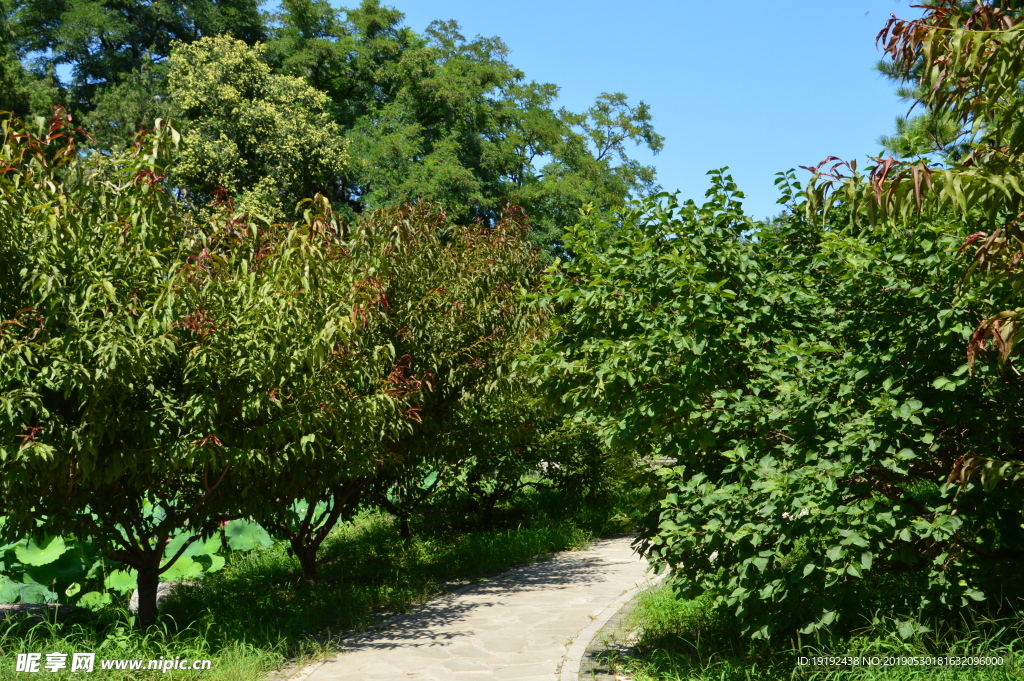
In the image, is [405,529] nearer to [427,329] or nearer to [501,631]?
[427,329]

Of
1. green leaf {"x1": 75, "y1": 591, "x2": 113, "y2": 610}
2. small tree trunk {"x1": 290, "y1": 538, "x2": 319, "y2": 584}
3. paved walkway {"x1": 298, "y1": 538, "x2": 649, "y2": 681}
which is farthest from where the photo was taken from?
small tree trunk {"x1": 290, "y1": 538, "x2": 319, "y2": 584}

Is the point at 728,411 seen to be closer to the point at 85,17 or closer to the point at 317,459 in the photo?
the point at 317,459

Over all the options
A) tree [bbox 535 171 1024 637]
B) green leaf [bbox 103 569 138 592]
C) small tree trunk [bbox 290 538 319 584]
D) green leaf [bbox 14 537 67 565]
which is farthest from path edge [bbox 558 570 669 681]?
green leaf [bbox 14 537 67 565]

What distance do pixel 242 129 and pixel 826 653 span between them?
81.3 feet

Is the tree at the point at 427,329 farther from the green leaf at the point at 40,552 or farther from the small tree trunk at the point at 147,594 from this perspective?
the green leaf at the point at 40,552

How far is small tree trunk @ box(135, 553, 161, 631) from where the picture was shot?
24.8 feet

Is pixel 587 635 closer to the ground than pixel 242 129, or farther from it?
closer to the ground

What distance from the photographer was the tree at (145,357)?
19.6ft

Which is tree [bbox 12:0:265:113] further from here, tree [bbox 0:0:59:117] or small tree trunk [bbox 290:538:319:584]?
small tree trunk [bbox 290:538:319:584]

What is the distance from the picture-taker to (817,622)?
554cm

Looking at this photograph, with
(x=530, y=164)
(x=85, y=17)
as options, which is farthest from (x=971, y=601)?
(x=85, y=17)

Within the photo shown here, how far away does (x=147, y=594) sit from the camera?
763cm

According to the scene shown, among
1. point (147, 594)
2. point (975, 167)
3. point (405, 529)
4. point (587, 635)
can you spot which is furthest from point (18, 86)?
point (975, 167)

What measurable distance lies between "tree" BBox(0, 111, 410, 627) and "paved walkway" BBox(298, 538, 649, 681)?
1726 mm
